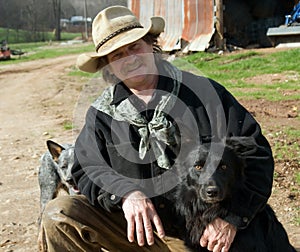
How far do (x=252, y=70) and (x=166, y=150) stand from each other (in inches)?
383

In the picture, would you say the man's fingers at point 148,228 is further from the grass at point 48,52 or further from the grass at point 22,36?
the grass at point 22,36

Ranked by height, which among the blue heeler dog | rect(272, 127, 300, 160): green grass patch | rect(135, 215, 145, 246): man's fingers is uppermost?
rect(135, 215, 145, 246): man's fingers

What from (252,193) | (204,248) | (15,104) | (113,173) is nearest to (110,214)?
(113,173)

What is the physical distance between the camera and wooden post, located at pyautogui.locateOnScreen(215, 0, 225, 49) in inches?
618

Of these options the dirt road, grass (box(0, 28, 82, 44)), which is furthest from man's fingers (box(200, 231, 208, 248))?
grass (box(0, 28, 82, 44))

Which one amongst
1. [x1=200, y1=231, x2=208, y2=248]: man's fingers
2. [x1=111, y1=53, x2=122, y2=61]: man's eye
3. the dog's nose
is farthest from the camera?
[x1=111, y1=53, x2=122, y2=61]: man's eye

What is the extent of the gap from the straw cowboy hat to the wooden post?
12.8 meters

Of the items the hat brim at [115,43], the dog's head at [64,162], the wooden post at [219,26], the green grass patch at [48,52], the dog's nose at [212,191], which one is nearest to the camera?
the dog's nose at [212,191]

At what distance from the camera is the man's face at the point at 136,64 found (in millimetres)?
3135

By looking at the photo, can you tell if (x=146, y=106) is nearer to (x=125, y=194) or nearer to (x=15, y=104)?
(x=125, y=194)

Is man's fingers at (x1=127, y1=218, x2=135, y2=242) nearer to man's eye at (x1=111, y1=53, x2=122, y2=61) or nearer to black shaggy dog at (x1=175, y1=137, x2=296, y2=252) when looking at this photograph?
black shaggy dog at (x1=175, y1=137, x2=296, y2=252)

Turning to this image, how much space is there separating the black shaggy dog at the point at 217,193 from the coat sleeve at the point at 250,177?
38 mm

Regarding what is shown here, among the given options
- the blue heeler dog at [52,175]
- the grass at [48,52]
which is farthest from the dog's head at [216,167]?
the grass at [48,52]

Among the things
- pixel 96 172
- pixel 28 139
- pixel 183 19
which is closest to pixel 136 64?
pixel 96 172
